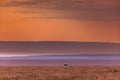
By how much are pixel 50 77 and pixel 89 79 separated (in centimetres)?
208

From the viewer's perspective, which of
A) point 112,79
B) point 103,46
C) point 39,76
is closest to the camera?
point 112,79

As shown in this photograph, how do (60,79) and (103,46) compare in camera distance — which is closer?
(60,79)

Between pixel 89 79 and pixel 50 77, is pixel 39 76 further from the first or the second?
pixel 89 79

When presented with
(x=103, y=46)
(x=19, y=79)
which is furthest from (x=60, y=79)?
(x=103, y=46)

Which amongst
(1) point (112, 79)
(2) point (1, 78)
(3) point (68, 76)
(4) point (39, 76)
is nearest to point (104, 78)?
(1) point (112, 79)

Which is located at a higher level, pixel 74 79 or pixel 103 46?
pixel 103 46

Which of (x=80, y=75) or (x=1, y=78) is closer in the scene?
(x=1, y=78)

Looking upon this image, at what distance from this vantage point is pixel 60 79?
66.8ft

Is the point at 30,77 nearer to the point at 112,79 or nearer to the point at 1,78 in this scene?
the point at 1,78

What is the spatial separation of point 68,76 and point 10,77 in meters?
2.98

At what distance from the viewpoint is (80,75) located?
2234cm

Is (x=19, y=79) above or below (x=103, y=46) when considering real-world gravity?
below

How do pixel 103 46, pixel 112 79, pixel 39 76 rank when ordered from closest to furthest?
pixel 112 79
pixel 39 76
pixel 103 46

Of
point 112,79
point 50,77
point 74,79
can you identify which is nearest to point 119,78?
point 112,79
